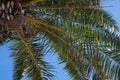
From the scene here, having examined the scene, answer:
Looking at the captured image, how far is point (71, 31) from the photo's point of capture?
449 inches

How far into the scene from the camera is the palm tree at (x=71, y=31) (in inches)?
420

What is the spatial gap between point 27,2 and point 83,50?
196cm

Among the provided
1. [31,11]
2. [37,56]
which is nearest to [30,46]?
[37,56]

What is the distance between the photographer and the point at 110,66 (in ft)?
36.0

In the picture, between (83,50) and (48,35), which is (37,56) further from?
(83,50)

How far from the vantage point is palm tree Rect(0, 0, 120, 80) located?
1068cm

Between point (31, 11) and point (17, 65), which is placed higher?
point (31, 11)

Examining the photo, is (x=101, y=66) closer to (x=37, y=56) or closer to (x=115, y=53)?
(x=115, y=53)

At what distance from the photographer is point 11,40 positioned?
12.8 m

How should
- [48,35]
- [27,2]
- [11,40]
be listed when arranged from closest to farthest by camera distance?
[27,2]
[48,35]
[11,40]

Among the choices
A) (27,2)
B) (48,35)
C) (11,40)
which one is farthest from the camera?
(11,40)

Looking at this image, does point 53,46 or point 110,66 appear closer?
point 110,66

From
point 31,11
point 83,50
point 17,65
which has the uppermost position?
point 31,11

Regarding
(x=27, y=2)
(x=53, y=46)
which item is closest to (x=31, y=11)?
(x=27, y=2)
